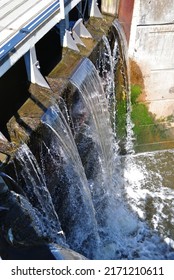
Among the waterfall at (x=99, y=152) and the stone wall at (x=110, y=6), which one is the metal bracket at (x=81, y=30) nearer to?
the waterfall at (x=99, y=152)

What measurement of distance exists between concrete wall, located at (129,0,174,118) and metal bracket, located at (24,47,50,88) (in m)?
3.19

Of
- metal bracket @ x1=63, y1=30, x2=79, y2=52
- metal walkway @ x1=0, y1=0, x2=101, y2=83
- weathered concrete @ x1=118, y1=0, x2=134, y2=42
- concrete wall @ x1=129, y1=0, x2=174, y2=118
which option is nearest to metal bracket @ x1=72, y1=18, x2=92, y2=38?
metal bracket @ x1=63, y1=30, x2=79, y2=52

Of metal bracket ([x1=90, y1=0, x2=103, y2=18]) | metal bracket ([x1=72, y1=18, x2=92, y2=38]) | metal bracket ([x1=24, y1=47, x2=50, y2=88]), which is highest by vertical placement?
metal bracket ([x1=90, y1=0, x2=103, y2=18])

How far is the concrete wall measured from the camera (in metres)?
7.35

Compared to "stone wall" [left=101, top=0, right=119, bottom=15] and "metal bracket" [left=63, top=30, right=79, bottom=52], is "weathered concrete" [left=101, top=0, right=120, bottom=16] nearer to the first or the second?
"stone wall" [left=101, top=0, right=119, bottom=15]

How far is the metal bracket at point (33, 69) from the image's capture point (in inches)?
211

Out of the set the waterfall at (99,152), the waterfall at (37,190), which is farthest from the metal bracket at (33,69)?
the waterfall at (37,190)

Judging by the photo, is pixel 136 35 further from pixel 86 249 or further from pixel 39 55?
pixel 86 249

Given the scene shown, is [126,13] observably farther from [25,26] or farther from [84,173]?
[84,173]

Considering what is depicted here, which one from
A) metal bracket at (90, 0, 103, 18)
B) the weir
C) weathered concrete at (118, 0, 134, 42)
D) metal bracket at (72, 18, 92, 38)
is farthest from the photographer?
metal bracket at (90, 0, 103, 18)

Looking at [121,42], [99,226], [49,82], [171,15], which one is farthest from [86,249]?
[171,15]

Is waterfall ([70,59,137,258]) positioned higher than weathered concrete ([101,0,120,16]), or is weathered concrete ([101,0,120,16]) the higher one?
weathered concrete ([101,0,120,16])

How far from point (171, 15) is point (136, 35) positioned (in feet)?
3.11

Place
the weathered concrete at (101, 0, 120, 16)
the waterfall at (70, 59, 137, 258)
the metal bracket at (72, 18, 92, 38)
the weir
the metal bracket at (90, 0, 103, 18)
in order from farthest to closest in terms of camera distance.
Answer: the weathered concrete at (101, 0, 120, 16)
the metal bracket at (90, 0, 103, 18)
the metal bracket at (72, 18, 92, 38)
the waterfall at (70, 59, 137, 258)
the weir
